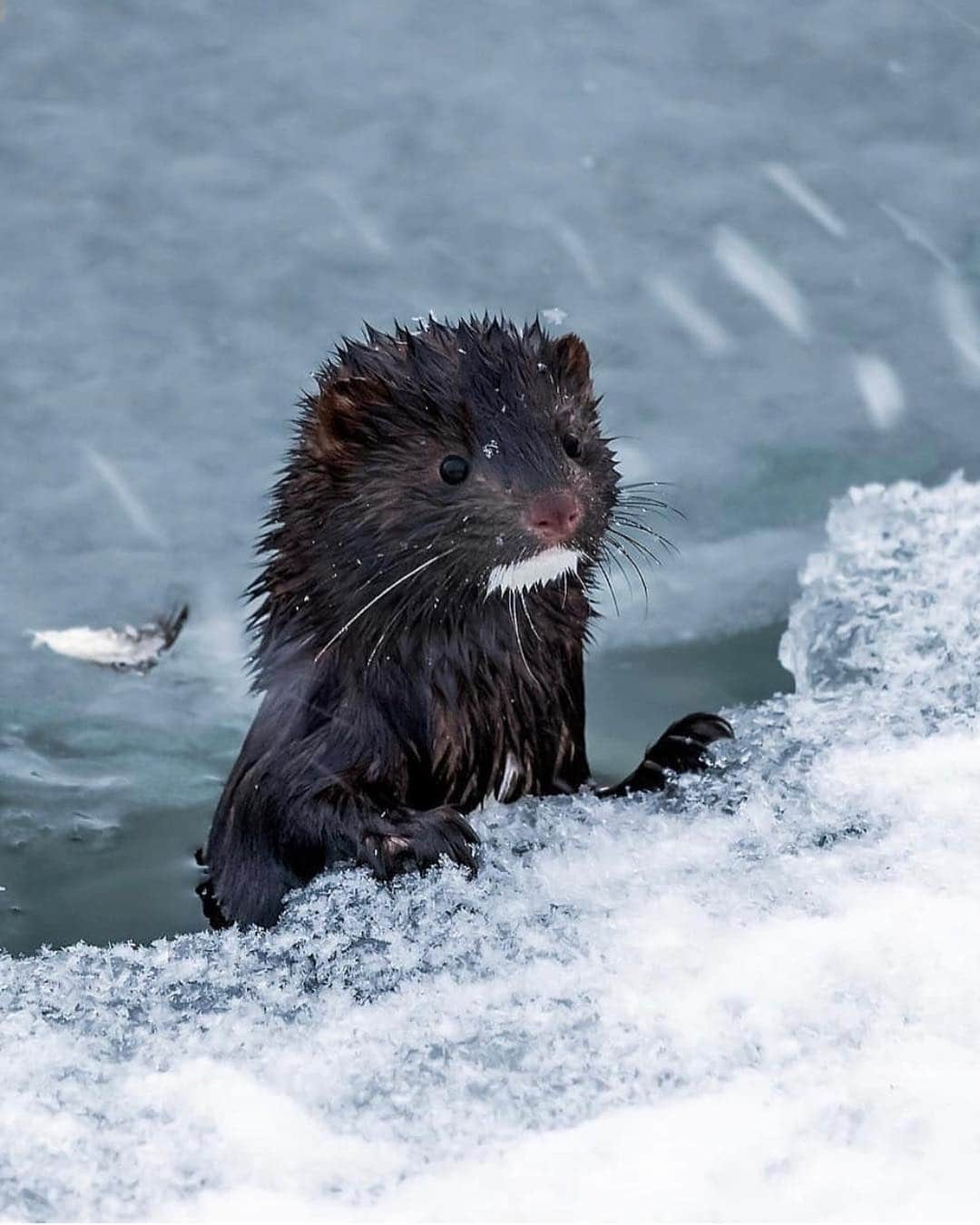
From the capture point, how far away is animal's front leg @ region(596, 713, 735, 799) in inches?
187

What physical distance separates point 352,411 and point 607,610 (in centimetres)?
284

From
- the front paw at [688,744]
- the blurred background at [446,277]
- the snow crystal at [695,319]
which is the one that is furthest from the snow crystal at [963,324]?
the front paw at [688,744]

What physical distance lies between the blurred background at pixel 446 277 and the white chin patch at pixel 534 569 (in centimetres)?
179

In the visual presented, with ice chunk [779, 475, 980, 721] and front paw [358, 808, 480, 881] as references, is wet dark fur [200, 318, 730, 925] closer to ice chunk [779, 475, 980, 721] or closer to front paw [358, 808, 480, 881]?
front paw [358, 808, 480, 881]

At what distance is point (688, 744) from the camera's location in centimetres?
482

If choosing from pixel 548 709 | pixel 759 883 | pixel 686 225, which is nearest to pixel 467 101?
pixel 686 225

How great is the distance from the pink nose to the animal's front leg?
949 millimetres

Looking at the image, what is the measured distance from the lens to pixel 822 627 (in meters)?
5.95

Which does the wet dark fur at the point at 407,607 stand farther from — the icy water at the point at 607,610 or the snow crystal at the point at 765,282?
the snow crystal at the point at 765,282

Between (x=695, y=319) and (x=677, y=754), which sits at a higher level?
(x=695, y=319)

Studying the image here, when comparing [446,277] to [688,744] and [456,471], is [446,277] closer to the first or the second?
[688,744]

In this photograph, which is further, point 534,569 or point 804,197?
point 804,197

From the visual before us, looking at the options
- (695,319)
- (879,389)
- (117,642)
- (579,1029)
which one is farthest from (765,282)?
(579,1029)

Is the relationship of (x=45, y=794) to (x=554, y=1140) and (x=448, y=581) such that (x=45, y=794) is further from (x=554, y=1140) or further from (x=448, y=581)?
(x=554, y=1140)
